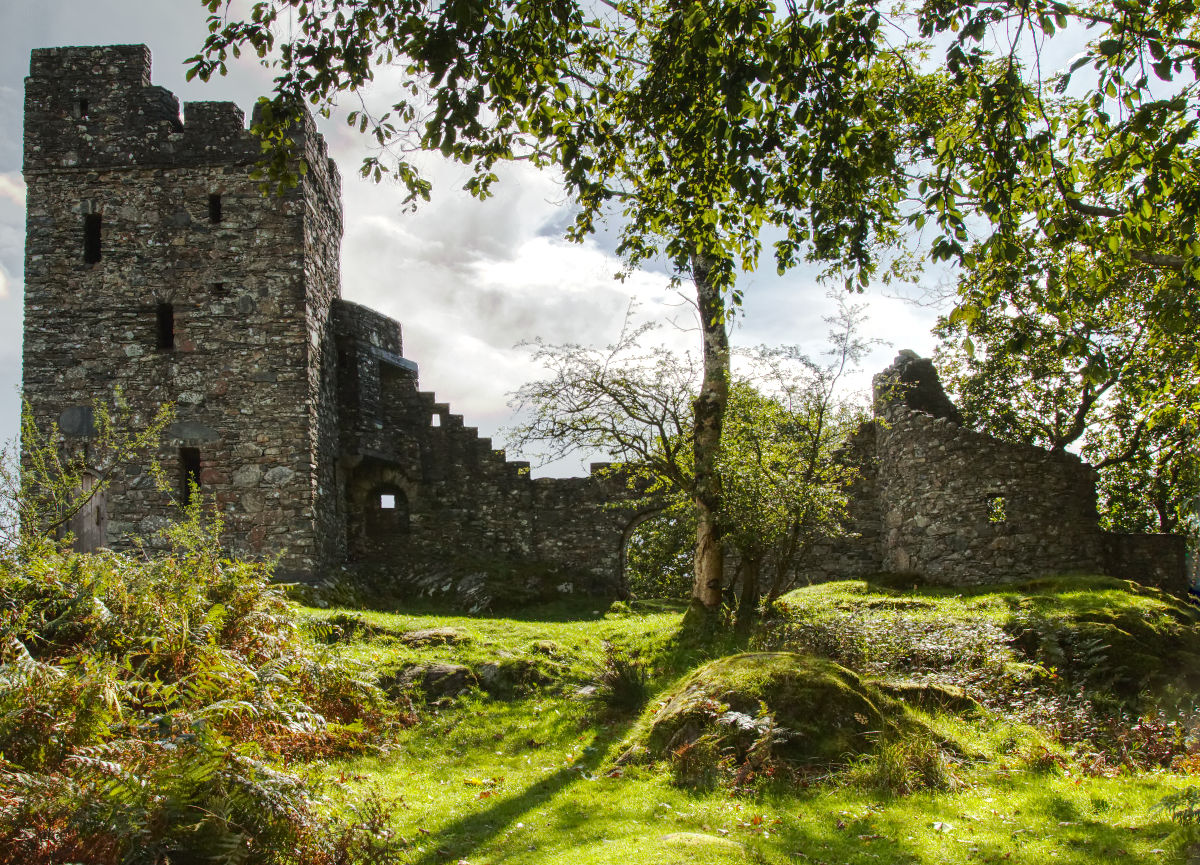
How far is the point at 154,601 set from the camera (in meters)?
7.58

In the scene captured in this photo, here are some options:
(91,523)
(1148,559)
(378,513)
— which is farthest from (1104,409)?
(91,523)

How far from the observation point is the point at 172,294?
16266mm

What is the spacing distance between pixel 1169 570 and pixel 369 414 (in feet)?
55.2

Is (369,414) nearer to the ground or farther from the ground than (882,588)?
farther from the ground

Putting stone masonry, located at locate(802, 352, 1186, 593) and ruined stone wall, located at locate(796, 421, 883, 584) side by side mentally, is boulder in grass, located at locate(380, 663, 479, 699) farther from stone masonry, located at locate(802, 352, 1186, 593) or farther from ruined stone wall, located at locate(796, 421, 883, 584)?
ruined stone wall, located at locate(796, 421, 883, 584)

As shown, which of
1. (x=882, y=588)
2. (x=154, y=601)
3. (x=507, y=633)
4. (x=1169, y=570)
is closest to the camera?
(x=154, y=601)

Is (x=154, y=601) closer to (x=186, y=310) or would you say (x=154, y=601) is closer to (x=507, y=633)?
(x=507, y=633)

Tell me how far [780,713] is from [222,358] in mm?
12607

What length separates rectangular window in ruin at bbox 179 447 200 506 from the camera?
15.8m

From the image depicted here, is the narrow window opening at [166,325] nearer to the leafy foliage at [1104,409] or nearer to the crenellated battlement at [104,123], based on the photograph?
the crenellated battlement at [104,123]

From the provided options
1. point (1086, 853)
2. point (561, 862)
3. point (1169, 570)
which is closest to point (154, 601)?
point (561, 862)

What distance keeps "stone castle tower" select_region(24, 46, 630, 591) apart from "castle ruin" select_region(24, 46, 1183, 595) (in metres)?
0.03

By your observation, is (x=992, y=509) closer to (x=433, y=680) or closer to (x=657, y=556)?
(x=433, y=680)

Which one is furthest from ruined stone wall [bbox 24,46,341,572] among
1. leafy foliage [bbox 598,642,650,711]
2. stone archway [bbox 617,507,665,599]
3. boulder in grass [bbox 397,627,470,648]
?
leafy foliage [bbox 598,642,650,711]
